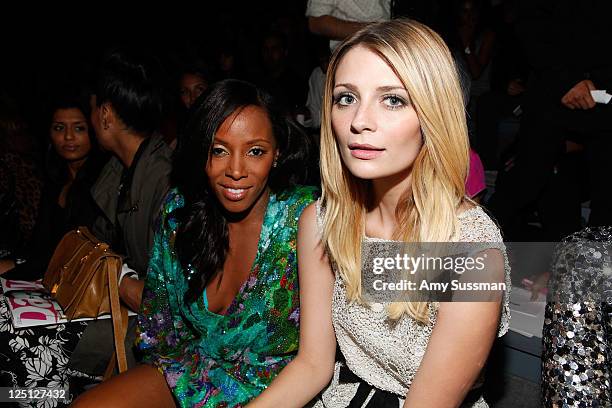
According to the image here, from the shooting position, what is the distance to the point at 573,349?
1.47 m

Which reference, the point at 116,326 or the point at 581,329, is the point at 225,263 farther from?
the point at 581,329

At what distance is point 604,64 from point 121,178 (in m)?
2.07

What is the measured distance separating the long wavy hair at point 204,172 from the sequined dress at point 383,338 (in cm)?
52

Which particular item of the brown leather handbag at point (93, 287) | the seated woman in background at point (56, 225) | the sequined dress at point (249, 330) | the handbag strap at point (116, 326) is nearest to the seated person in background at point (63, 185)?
the seated woman in background at point (56, 225)

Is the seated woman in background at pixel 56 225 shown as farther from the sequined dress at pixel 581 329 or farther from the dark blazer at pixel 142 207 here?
the sequined dress at pixel 581 329

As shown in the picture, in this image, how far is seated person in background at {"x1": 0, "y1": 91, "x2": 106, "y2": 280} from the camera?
10.3ft

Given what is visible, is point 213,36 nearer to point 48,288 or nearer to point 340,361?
point 48,288

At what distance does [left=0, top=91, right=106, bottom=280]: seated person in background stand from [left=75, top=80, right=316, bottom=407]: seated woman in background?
100cm

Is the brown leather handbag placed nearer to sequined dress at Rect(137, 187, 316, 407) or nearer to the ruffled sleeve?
the ruffled sleeve

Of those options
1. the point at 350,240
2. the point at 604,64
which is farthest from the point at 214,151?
the point at 604,64

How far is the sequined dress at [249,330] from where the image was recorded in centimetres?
207

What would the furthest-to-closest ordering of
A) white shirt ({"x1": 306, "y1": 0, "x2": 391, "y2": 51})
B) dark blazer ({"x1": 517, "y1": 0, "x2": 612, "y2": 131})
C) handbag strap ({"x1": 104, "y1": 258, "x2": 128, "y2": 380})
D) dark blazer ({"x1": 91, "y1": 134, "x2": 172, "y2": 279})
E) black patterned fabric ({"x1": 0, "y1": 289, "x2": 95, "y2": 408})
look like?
white shirt ({"x1": 306, "y1": 0, "x2": 391, "y2": 51}) < dark blazer ({"x1": 91, "y1": 134, "x2": 172, "y2": 279}) < dark blazer ({"x1": 517, "y1": 0, "x2": 612, "y2": 131}) < black patterned fabric ({"x1": 0, "y1": 289, "x2": 95, "y2": 408}) < handbag strap ({"x1": 104, "y1": 258, "x2": 128, "y2": 380})

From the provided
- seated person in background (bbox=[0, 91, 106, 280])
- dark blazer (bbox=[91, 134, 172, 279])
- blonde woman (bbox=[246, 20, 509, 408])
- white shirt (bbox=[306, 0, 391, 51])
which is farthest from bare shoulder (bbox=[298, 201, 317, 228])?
seated person in background (bbox=[0, 91, 106, 280])

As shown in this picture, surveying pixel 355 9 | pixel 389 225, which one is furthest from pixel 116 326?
pixel 355 9
